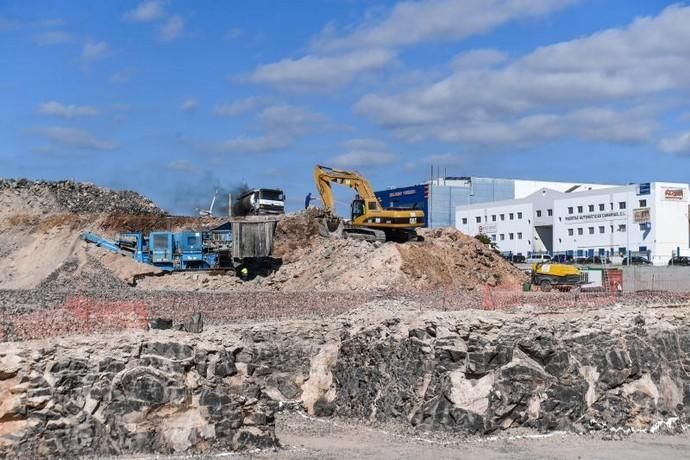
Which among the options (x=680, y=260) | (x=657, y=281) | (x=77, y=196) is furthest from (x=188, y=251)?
(x=680, y=260)

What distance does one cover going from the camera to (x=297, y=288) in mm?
33938

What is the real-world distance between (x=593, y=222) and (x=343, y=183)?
44.4 m

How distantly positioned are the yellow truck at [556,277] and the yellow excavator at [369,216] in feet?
18.1

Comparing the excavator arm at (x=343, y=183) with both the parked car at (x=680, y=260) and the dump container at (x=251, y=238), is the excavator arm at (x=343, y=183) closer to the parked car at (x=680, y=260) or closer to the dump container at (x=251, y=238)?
the dump container at (x=251, y=238)

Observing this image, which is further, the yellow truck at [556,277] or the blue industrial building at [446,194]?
the blue industrial building at [446,194]

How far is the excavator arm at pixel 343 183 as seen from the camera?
3853 cm

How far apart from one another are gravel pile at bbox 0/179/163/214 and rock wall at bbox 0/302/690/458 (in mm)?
34884

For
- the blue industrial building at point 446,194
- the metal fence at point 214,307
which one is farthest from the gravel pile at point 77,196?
the blue industrial building at point 446,194

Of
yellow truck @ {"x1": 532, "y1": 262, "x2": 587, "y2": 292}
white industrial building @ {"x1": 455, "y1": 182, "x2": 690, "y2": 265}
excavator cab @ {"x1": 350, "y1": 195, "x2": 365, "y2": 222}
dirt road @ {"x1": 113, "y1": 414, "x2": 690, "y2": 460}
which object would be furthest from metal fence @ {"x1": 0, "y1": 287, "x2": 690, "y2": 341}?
white industrial building @ {"x1": 455, "y1": 182, "x2": 690, "y2": 265}

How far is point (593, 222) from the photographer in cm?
7781

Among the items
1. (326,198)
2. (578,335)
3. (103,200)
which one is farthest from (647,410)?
(103,200)

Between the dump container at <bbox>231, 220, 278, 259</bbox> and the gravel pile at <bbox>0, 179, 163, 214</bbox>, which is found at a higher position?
the gravel pile at <bbox>0, 179, 163, 214</bbox>

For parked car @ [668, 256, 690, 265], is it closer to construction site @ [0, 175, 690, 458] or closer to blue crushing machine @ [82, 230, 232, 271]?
blue crushing machine @ [82, 230, 232, 271]

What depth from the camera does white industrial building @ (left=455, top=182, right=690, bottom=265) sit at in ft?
233
